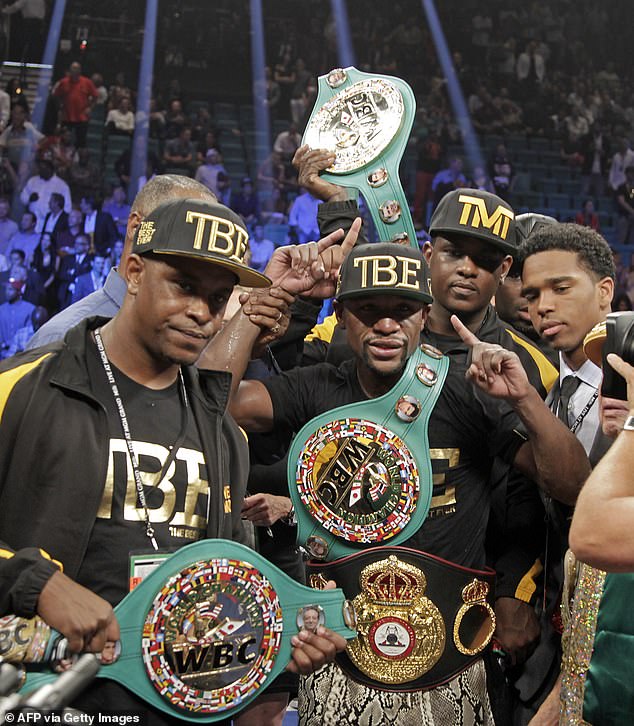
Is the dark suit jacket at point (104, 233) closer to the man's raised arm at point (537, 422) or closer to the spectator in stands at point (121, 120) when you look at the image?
the spectator in stands at point (121, 120)

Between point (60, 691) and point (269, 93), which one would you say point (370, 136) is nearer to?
point (60, 691)

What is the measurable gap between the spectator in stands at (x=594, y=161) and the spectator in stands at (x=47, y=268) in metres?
5.61

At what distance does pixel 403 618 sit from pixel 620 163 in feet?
30.3

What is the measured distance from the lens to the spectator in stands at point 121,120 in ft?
30.9

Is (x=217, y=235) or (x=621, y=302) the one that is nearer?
(x=217, y=235)

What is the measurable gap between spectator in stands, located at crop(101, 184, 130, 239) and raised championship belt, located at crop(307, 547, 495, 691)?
703cm

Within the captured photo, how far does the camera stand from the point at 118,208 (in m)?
8.93

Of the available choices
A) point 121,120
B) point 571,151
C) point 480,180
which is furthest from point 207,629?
point 571,151

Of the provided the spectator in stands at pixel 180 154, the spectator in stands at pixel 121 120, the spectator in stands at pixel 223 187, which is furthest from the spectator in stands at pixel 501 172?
the spectator in stands at pixel 121 120

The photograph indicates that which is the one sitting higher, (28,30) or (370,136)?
(28,30)

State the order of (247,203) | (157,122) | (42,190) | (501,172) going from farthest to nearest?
(501,172), (157,122), (247,203), (42,190)

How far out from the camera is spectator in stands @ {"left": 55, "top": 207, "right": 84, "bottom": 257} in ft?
27.6

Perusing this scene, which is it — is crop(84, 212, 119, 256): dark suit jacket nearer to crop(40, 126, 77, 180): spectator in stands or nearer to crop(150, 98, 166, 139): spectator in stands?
crop(40, 126, 77, 180): spectator in stands

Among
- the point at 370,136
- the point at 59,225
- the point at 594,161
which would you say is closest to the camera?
the point at 370,136
